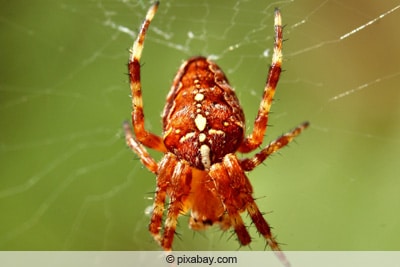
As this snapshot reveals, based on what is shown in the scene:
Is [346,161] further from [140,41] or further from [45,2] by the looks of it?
[45,2]

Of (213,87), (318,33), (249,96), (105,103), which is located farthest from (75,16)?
(213,87)

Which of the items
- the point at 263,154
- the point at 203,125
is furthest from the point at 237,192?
the point at 203,125

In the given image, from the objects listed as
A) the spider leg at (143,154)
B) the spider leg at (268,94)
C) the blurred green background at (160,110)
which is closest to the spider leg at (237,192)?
the spider leg at (268,94)

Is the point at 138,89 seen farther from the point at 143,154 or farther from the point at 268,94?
the point at 268,94

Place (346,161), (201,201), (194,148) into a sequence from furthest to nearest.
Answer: (346,161) → (201,201) → (194,148)

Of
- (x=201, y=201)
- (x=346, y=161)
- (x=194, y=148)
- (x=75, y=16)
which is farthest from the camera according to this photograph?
(x=75, y=16)

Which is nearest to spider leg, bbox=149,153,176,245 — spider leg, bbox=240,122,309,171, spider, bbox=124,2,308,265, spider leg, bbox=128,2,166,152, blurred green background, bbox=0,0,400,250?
spider, bbox=124,2,308,265

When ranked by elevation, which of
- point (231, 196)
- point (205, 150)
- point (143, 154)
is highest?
point (143, 154)
